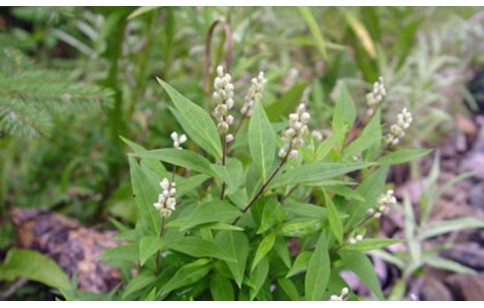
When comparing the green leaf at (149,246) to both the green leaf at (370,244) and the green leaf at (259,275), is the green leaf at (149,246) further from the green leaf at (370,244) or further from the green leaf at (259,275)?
the green leaf at (370,244)

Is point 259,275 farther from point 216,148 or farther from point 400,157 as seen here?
point 400,157

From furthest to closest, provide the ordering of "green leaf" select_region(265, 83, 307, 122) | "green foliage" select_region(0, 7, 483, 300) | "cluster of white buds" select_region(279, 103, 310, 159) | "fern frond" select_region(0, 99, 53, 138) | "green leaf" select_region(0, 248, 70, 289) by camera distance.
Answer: "green leaf" select_region(265, 83, 307, 122)
"green leaf" select_region(0, 248, 70, 289)
"fern frond" select_region(0, 99, 53, 138)
"green foliage" select_region(0, 7, 483, 300)
"cluster of white buds" select_region(279, 103, 310, 159)

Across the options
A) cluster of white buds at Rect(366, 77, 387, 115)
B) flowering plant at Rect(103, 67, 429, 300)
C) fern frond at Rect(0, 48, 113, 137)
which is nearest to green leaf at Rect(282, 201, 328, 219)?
flowering plant at Rect(103, 67, 429, 300)

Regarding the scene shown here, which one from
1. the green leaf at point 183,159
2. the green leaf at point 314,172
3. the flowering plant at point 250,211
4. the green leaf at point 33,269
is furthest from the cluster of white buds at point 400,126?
the green leaf at point 33,269

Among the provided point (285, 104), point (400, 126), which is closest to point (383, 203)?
point (400, 126)

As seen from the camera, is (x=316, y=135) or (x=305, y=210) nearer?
(x=305, y=210)

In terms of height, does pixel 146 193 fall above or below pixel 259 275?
above

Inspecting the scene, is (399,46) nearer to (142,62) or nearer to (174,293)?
(142,62)

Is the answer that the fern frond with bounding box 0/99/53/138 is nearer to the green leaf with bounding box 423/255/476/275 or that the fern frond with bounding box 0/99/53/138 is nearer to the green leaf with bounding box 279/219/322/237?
the green leaf with bounding box 279/219/322/237
